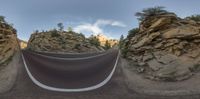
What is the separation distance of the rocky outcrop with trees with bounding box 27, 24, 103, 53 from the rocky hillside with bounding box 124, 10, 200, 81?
8613 millimetres

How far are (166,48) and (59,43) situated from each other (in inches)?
514

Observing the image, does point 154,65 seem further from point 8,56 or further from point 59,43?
point 59,43

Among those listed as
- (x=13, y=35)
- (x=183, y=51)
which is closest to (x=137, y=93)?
(x=183, y=51)

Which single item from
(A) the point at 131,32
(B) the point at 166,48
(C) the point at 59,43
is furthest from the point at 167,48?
(C) the point at 59,43

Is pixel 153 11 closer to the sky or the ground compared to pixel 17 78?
closer to the sky

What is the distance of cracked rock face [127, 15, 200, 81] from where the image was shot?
14.9 metres

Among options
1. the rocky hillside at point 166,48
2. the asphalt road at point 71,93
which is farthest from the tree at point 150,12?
the asphalt road at point 71,93

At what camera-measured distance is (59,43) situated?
27078mm

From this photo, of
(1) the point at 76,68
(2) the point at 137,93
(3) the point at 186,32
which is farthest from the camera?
(3) the point at 186,32

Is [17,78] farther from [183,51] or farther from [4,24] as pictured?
[183,51]

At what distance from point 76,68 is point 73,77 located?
2.96 feet

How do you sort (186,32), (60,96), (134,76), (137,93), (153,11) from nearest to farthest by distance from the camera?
(60,96) → (137,93) → (134,76) → (186,32) → (153,11)

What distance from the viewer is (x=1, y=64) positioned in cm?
1557

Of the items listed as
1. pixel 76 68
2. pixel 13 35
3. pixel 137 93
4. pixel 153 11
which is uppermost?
pixel 153 11
